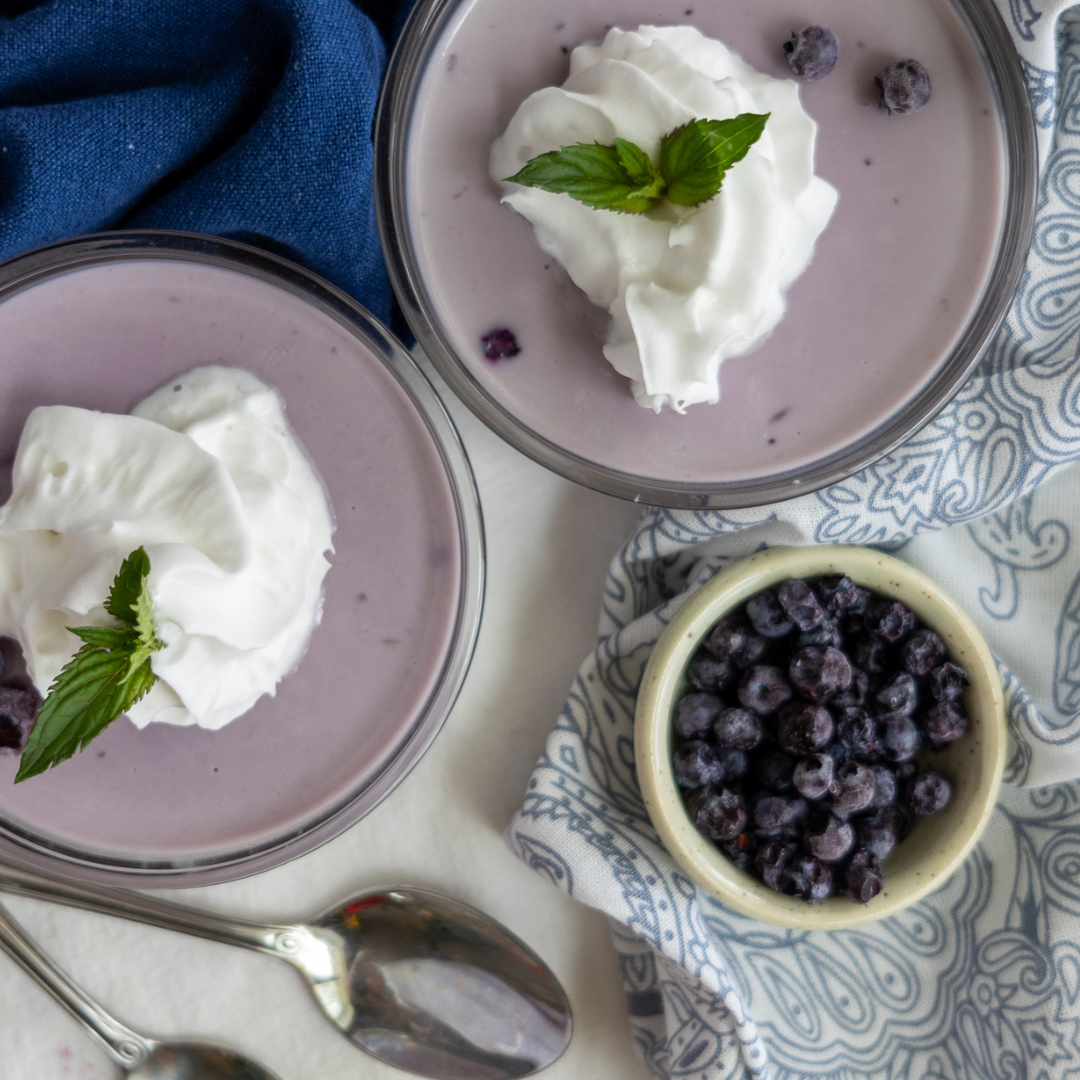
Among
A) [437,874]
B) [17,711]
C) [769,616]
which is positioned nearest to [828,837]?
[769,616]

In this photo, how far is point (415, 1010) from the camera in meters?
1.47

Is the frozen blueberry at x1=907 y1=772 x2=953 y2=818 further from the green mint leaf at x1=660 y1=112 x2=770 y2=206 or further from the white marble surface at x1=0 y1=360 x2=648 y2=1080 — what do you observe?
the green mint leaf at x1=660 y1=112 x2=770 y2=206

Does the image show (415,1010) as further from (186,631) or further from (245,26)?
(245,26)

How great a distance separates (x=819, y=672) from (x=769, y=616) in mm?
88

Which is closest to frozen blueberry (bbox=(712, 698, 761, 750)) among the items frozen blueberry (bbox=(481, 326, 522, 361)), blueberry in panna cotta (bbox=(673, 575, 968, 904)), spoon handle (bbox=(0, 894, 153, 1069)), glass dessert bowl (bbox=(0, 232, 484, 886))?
blueberry in panna cotta (bbox=(673, 575, 968, 904))

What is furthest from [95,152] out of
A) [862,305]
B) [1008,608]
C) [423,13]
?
[1008,608]

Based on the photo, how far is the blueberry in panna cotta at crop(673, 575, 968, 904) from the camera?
1298 millimetres

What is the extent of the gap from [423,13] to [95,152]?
0.38 meters

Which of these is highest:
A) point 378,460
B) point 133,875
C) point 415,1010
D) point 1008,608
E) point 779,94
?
point 779,94

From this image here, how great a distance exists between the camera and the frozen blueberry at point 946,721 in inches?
51.6

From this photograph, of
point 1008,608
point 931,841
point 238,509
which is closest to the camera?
point 238,509

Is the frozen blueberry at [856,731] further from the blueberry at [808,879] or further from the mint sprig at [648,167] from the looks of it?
the mint sprig at [648,167]

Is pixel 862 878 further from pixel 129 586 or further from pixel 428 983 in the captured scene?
pixel 129 586

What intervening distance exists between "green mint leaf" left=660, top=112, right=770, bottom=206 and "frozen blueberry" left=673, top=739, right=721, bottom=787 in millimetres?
633
